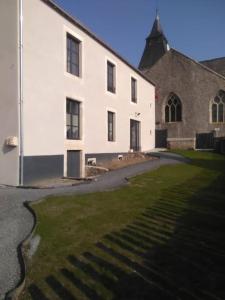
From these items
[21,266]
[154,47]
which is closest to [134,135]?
[21,266]

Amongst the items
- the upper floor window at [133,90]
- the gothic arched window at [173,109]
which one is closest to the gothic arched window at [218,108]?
the gothic arched window at [173,109]

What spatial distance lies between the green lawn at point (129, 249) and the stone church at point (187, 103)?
25521 mm

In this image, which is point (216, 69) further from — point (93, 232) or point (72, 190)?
point (93, 232)

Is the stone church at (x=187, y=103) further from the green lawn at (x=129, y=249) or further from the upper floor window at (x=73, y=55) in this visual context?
the green lawn at (x=129, y=249)

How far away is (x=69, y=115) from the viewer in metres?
14.2

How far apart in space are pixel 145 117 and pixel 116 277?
73.8 feet

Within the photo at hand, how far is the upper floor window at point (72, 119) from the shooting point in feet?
46.3

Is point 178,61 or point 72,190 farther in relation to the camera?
point 178,61

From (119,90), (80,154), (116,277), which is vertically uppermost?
(119,90)

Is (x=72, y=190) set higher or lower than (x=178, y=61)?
lower

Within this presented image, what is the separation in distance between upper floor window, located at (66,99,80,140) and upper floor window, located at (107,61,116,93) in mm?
4402

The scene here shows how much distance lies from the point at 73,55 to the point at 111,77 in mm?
4898

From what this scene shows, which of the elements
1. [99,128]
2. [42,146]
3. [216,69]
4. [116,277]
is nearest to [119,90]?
[99,128]

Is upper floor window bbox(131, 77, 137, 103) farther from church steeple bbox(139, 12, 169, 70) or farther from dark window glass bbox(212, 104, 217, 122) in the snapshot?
church steeple bbox(139, 12, 169, 70)
